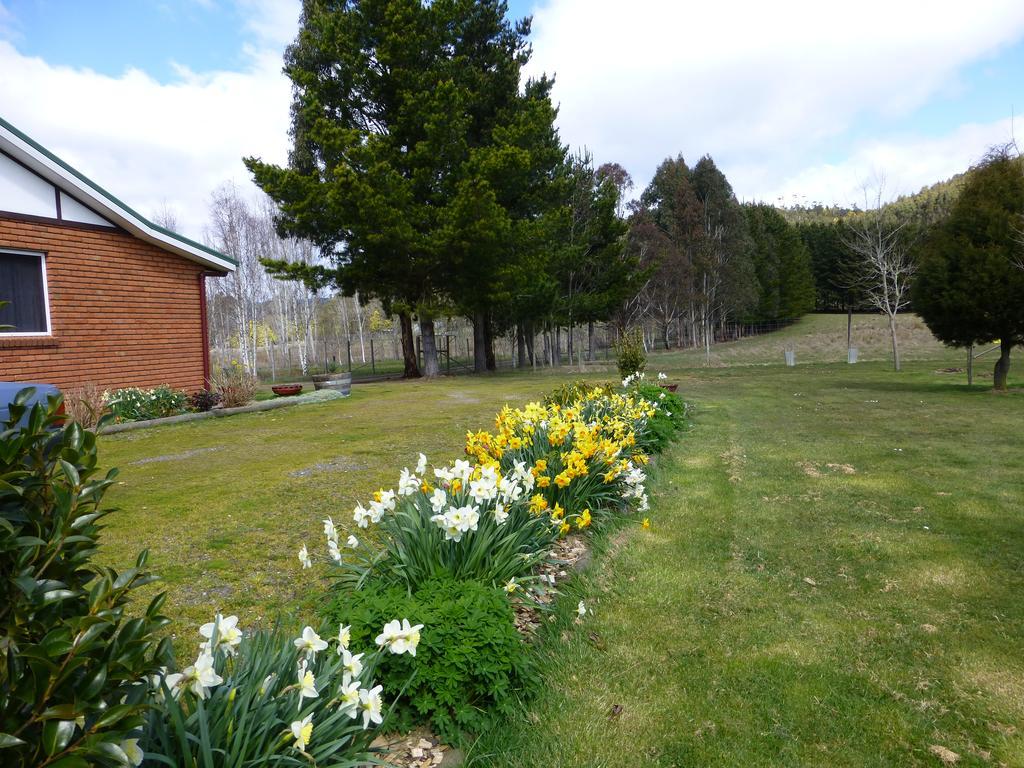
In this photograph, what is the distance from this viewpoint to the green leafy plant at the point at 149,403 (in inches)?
379

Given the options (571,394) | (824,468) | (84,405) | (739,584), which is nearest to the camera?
(739,584)

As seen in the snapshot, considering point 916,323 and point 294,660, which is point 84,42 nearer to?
point 294,660

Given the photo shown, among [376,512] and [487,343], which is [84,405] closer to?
[376,512]

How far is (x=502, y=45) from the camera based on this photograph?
21.3m

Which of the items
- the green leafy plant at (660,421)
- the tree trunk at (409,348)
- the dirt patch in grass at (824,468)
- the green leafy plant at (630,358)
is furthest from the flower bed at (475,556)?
the tree trunk at (409,348)

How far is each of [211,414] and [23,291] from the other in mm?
3319

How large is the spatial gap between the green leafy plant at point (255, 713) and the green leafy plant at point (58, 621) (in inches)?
14.0

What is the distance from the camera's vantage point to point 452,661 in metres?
2.21

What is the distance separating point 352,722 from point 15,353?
10094 millimetres

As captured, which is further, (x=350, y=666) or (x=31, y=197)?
(x=31, y=197)

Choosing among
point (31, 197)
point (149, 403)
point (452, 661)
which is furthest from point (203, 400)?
point (452, 661)

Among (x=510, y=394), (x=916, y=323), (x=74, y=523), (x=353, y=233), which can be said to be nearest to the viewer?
(x=74, y=523)

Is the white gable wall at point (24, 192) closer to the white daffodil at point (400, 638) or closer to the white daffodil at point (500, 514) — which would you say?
the white daffodil at point (500, 514)

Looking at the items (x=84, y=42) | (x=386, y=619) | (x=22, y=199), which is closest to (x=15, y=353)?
(x=22, y=199)
